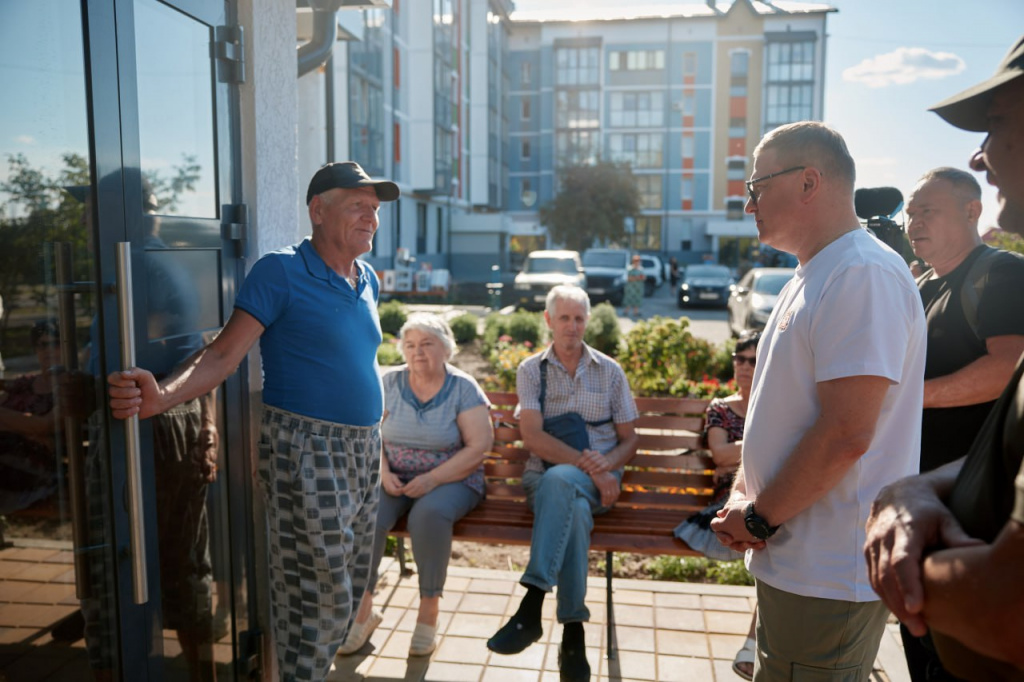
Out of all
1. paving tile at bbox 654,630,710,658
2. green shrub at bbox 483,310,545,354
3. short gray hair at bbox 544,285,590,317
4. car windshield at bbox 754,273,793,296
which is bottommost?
paving tile at bbox 654,630,710,658

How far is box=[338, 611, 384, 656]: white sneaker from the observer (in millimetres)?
3814

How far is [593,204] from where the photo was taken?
4516 cm

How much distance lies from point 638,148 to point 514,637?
54.5 metres

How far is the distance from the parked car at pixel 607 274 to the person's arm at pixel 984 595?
2374 centimetres

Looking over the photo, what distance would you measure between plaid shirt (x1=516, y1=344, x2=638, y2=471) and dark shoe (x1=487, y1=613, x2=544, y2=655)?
92cm

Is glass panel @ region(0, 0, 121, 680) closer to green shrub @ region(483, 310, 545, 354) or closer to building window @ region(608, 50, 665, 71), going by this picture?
green shrub @ region(483, 310, 545, 354)

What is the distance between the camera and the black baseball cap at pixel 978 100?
4.08ft

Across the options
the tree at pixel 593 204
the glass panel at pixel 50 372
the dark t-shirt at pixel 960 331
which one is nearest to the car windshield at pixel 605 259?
the tree at pixel 593 204

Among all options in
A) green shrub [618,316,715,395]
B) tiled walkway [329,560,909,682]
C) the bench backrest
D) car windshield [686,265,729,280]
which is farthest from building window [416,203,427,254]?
tiled walkway [329,560,909,682]

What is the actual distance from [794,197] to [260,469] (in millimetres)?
2008

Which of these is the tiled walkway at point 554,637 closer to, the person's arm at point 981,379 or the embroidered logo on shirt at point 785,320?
the person's arm at point 981,379

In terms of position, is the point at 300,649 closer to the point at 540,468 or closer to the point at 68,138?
the point at 540,468

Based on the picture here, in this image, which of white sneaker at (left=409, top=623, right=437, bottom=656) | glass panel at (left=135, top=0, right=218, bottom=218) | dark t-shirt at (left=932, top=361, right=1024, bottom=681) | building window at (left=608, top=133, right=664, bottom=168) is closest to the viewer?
dark t-shirt at (left=932, top=361, right=1024, bottom=681)

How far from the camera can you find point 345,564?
3014 millimetres
